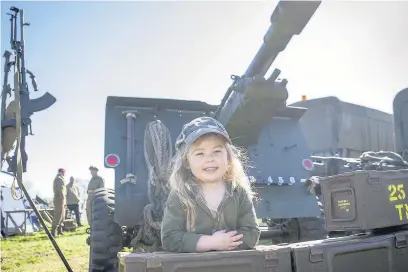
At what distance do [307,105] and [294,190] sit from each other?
12.9 feet

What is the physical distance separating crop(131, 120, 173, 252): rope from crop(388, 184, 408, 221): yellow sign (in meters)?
1.89

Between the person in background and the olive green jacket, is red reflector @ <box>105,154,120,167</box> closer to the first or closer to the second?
the olive green jacket

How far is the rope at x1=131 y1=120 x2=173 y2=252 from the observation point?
3.81 metres

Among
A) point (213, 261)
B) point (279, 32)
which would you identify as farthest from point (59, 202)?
point (213, 261)

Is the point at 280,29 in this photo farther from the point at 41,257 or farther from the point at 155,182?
the point at 41,257

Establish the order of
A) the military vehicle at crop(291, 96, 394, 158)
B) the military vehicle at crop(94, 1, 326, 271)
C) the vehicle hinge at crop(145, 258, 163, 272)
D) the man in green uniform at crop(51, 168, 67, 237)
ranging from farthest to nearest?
1. the man in green uniform at crop(51, 168, 67, 237)
2. the military vehicle at crop(291, 96, 394, 158)
3. the military vehicle at crop(94, 1, 326, 271)
4. the vehicle hinge at crop(145, 258, 163, 272)

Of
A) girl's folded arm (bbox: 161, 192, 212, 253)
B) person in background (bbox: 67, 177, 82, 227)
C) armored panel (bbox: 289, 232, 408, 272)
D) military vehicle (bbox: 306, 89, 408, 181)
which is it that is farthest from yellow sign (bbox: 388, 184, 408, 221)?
person in background (bbox: 67, 177, 82, 227)

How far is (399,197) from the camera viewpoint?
2.47m

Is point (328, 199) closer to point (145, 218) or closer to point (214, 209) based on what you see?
point (214, 209)

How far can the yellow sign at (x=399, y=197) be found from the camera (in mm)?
2436

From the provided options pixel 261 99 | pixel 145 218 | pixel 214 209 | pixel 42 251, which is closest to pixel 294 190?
pixel 261 99

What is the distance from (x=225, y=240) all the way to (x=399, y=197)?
126 cm

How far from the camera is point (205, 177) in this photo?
2004 millimetres

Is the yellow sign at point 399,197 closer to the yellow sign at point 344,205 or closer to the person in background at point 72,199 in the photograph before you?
the yellow sign at point 344,205
